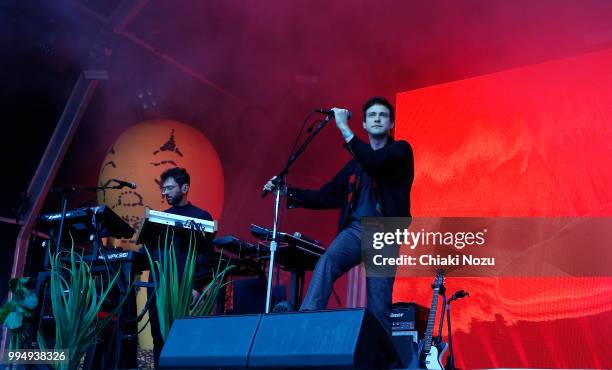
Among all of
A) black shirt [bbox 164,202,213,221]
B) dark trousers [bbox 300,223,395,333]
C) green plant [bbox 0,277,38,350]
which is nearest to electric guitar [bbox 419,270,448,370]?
dark trousers [bbox 300,223,395,333]

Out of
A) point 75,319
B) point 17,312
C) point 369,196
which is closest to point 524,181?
point 369,196

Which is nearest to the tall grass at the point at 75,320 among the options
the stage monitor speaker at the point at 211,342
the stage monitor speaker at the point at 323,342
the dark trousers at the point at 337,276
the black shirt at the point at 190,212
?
the stage monitor speaker at the point at 211,342

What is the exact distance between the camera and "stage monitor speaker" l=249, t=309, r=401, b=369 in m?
2.02

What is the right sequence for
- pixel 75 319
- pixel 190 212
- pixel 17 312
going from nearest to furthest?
pixel 75 319
pixel 17 312
pixel 190 212

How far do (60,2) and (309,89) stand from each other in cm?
235

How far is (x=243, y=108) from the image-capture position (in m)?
7.08

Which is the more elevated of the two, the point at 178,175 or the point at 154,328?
the point at 178,175

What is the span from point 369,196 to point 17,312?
5.42 ft

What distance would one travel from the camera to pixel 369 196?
3279 millimetres

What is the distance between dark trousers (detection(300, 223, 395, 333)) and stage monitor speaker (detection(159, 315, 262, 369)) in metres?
0.74

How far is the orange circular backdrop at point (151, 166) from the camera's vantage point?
5352 mm

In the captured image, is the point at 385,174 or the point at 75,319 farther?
the point at 385,174

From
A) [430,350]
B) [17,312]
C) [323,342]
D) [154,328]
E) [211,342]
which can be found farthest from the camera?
[430,350]

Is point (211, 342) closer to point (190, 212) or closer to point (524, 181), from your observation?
point (190, 212)
